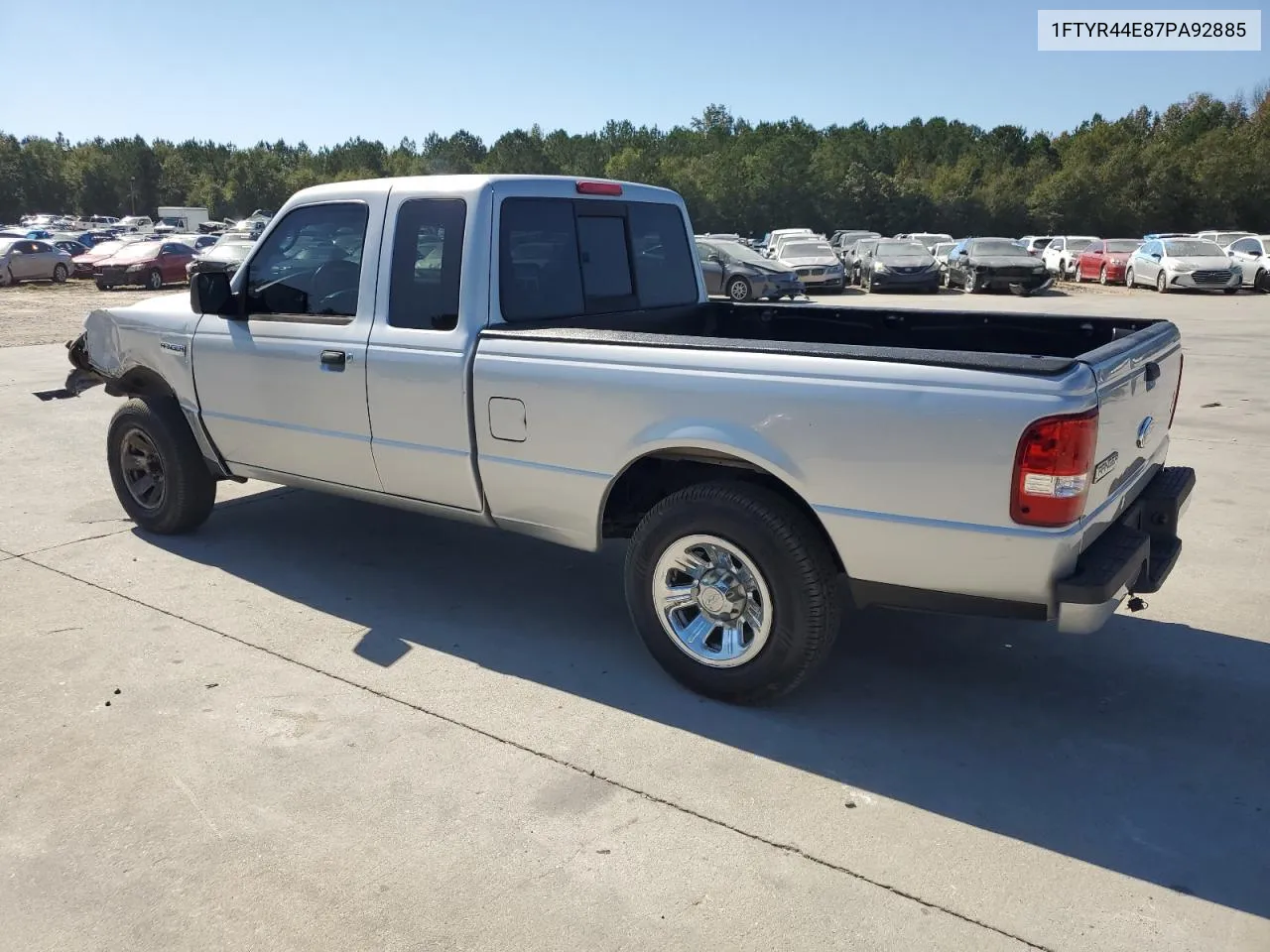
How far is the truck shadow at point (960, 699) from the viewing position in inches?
125

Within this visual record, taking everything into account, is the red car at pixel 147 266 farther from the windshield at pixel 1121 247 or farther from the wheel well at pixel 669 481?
the wheel well at pixel 669 481

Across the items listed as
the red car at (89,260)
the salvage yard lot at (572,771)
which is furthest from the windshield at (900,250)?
the red car at (89,260)

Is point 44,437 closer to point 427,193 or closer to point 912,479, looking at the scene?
point 427,193

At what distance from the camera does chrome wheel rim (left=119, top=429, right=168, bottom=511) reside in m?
5.99

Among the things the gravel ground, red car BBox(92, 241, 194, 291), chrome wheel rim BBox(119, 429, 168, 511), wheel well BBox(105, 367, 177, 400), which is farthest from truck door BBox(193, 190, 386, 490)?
red car BBox(92, 241, 194, 291)

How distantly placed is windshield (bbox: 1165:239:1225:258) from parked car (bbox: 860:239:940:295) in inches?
239

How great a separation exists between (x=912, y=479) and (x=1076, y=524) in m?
0.52

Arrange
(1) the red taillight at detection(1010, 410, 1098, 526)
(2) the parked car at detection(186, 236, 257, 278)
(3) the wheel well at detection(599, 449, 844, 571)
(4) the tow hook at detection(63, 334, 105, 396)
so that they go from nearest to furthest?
(1) the red taillight at detection(1010, 410, 1098, 526) < (3) the wheel well at detection(599, 449, 844, 571) < (4) the tow hook at detection(63, 334, 105, 396) < (2) the parked car at detection(186, 236, 257, 278)

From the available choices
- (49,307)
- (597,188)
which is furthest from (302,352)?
(49,307)

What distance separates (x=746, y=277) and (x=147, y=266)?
17.4 m

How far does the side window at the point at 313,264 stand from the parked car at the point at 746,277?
17583 millimetres

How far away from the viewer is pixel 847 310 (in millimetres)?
5395

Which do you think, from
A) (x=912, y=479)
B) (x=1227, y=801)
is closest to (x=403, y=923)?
(x=912, y=479)

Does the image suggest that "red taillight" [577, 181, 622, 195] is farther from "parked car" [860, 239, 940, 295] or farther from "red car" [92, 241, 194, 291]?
"red car" [92, 241, 194, 291]
